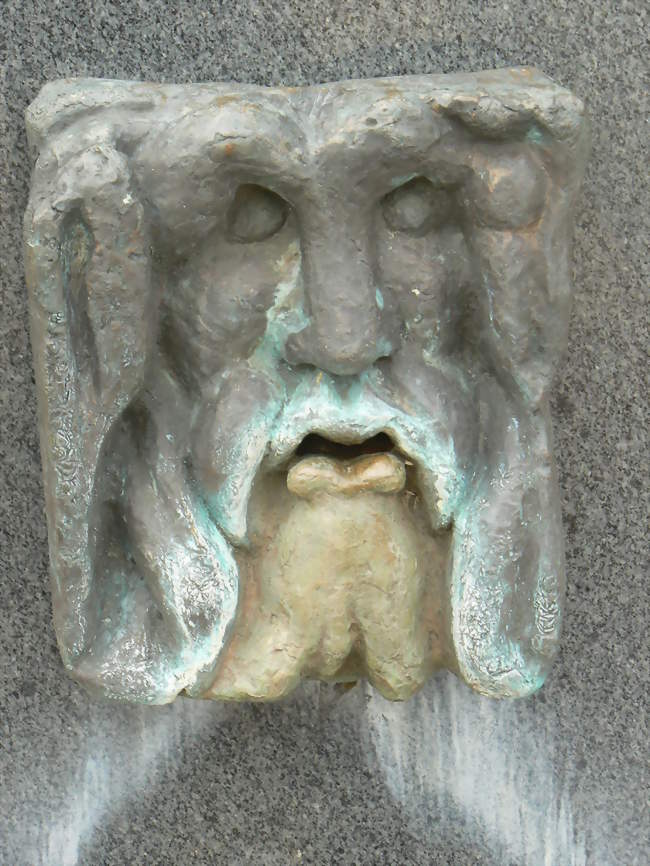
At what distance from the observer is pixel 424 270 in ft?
2.33

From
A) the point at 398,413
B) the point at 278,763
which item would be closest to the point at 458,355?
the point at 398,413

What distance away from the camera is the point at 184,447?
2.49 feet

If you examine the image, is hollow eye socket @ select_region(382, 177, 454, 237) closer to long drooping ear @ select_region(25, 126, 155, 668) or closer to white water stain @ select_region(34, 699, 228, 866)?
long drooping ear @ select_region(25, 126, 155, 668)

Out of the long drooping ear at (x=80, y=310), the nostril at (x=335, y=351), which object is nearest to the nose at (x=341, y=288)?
the nostril at (x=335, y=351)

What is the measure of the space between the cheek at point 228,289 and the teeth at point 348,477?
10cm

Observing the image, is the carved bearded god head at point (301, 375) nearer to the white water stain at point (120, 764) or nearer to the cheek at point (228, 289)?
the cheek at point (228, 289)

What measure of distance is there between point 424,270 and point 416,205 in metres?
0.04

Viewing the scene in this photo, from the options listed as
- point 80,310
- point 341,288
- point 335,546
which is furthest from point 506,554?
point 80,310

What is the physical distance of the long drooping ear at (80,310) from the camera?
0.66m

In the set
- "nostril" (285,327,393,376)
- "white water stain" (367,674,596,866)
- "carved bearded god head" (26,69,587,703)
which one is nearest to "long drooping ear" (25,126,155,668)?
"carved bearded god head" (26,69,587,703)

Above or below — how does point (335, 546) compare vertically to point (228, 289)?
below

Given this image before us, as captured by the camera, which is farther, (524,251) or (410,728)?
(410,728)

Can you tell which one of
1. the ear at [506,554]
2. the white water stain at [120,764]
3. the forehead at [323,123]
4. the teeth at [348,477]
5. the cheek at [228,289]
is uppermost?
the forehead at [323,123]

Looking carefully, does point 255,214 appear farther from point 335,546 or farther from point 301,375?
point 335,546
